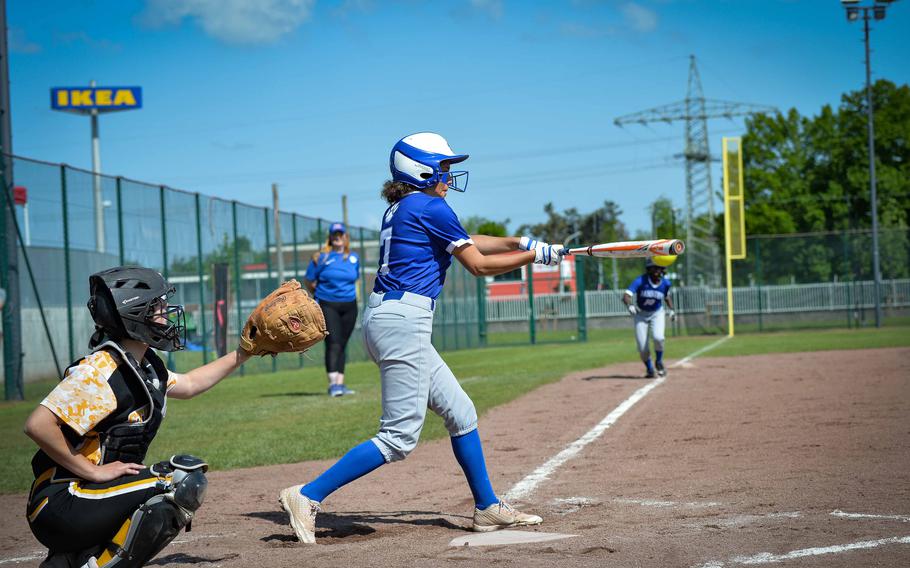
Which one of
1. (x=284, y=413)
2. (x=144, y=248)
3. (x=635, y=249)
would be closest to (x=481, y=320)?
(x=144, y=248)

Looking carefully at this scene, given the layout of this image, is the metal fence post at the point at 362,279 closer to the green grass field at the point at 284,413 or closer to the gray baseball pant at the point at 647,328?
the green grass field at the point at 284,413

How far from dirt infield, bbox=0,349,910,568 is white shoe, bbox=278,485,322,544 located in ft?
0.28

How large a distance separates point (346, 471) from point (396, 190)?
1646 millimetres

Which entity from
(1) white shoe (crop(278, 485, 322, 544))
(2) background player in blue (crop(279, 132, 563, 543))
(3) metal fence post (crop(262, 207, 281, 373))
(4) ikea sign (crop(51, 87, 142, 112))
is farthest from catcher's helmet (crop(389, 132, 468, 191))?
(4) ikea sign (crop(51, 87, 142, 112))

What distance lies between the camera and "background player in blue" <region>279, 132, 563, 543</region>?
5.02 meters

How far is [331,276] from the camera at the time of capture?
13359mm

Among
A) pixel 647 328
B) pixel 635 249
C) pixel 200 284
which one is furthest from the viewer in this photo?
pixel 200 284

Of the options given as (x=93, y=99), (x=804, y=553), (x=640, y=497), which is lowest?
(x=640, y=497)

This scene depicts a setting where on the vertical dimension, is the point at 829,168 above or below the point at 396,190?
above

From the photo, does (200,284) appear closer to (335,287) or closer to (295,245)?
(295,245)

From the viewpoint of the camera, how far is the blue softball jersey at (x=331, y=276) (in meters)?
13.4

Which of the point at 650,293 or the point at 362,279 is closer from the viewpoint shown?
the point at 650,293

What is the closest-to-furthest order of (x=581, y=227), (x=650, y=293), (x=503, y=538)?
(x=503, y=538) → (x=650, y=293) → (x=581, y=227)

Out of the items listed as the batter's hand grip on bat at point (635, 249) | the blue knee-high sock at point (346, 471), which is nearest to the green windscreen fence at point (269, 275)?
the blue knee-high sock at point (346, 471)
